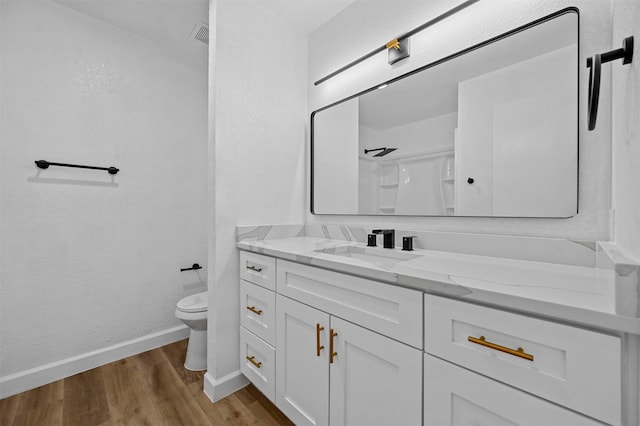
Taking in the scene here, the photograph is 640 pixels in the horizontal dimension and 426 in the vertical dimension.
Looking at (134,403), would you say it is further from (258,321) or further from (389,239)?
(389,239)

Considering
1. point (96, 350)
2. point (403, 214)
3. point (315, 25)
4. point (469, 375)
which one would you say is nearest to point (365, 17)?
point (315, 25)

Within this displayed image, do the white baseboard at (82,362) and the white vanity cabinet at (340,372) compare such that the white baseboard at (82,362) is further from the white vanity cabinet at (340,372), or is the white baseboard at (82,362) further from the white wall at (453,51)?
the white wall at (453,51)

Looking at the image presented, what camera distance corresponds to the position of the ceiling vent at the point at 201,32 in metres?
1.98

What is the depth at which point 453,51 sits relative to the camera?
51.5 inches

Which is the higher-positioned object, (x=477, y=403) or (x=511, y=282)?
(x=511, y=282)

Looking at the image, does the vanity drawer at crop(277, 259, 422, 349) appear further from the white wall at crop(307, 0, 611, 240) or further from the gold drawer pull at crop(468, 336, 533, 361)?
the white wall at crop(307, 0, 611, 240)

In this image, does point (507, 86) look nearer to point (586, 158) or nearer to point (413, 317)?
point (586, 158)

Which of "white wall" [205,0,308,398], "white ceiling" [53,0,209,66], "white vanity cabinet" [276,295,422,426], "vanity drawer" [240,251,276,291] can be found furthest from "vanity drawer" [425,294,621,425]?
"white ceiling" [53,0,209,66]

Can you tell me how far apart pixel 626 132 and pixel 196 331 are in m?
2.27

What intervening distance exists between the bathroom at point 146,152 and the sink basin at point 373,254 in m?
0.20

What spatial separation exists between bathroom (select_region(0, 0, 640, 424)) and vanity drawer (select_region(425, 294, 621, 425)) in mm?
634

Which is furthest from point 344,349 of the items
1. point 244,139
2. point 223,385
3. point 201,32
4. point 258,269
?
point 201,32

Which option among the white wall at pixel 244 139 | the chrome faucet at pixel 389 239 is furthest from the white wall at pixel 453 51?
the white wall at pixel 244 139

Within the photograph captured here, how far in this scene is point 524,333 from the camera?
62 centimetres
